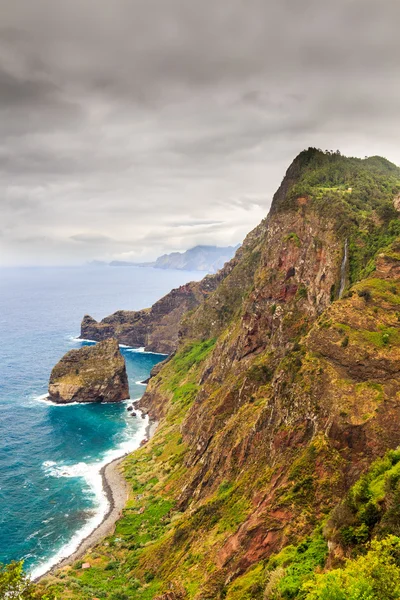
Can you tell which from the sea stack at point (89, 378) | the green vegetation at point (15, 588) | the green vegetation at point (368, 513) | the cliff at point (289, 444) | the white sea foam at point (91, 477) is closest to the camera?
the green vegetation at point (368, 513)

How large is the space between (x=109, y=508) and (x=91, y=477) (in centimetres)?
1708

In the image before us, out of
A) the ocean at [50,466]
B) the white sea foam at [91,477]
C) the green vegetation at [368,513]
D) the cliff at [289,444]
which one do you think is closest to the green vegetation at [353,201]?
the cliff at [289,444]

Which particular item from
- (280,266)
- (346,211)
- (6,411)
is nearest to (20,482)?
(6,411)

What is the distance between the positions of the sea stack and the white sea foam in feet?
86.5

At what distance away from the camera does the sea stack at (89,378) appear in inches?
6580

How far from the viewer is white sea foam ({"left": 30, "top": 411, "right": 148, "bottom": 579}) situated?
→ 74875 millimetres

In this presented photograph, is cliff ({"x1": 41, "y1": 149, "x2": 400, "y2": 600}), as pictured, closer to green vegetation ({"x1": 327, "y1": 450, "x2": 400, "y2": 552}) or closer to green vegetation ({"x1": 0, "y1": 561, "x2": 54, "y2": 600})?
green vegetation ({"x1": 327, "y1": 450, "x2": 400, "y2": 552})

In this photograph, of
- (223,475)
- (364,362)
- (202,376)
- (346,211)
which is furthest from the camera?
(202,376)

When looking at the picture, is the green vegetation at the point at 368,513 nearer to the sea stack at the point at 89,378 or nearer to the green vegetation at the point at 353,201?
the green vegetation at the point at 353,201

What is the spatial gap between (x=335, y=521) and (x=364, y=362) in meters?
23.5

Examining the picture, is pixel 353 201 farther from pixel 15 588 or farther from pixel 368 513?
pixel 15 588

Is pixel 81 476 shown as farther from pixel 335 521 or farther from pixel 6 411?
pixel 335 521

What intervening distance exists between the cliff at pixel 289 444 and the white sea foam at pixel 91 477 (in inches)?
325

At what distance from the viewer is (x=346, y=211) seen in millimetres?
97688
